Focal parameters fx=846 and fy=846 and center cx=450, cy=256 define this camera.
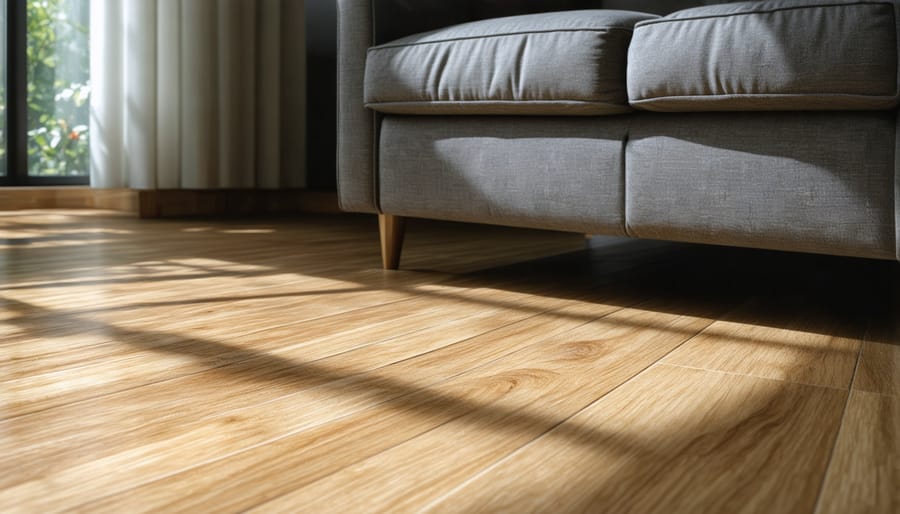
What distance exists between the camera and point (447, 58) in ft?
4.58

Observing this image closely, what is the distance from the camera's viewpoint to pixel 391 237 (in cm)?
160

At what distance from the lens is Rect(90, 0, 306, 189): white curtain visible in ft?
9.12

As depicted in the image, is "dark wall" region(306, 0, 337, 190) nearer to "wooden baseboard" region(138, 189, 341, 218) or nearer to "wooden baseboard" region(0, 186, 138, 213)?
"wooden baseboard" region(138, 189, 341, 218)

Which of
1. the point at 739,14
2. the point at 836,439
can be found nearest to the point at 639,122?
the point at 739,14

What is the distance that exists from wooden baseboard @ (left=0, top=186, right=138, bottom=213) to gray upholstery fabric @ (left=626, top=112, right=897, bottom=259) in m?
2.04

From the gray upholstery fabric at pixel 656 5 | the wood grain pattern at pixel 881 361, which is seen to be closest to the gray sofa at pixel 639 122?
the wood grain pattern at pixel 881 361

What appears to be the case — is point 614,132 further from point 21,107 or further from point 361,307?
point 21,107

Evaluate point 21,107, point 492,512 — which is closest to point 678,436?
point 492,512

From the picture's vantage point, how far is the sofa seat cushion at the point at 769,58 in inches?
40.8

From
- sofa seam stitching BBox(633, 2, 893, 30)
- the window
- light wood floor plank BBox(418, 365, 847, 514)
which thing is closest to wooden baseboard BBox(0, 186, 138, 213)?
the window

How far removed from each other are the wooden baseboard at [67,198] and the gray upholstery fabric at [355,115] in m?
1.46

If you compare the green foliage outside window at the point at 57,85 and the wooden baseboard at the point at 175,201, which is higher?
the green foliage outside window at the point at 57,85

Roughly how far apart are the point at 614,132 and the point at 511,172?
0.18 meters

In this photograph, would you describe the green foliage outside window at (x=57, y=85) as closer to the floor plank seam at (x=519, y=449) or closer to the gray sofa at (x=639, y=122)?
the gray sofa at (x=639, y=122)
